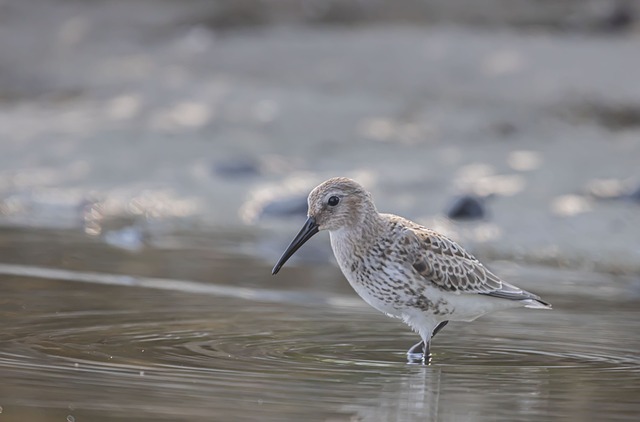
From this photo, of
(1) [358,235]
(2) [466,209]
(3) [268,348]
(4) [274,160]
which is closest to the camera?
(3) [268,348]

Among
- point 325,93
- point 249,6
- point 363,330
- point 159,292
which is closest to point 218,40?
point 249,6

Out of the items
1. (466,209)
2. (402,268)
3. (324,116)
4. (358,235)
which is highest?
(324,116)

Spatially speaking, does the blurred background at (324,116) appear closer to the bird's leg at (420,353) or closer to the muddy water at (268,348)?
the muddy water at (268,348)

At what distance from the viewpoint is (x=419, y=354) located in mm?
7266

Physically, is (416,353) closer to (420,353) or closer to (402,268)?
(420,353)

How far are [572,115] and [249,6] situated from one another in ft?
19.0

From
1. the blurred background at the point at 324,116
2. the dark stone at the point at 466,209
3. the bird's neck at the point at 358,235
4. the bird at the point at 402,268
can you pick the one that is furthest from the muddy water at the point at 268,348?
→ the dark stone at the point at 466,209

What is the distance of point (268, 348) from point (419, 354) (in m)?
0.83

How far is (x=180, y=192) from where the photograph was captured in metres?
13.4

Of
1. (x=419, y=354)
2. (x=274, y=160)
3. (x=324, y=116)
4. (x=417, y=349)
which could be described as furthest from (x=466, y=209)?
(x=419, y=354)

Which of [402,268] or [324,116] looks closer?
[402,268]

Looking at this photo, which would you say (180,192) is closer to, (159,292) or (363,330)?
(159,292)

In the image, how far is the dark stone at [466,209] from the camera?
39.5 ft

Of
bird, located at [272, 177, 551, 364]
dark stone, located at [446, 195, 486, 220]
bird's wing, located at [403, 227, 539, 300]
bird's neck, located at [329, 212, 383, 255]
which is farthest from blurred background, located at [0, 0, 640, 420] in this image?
bird's neck, located at [329, 212, 383, 255]
